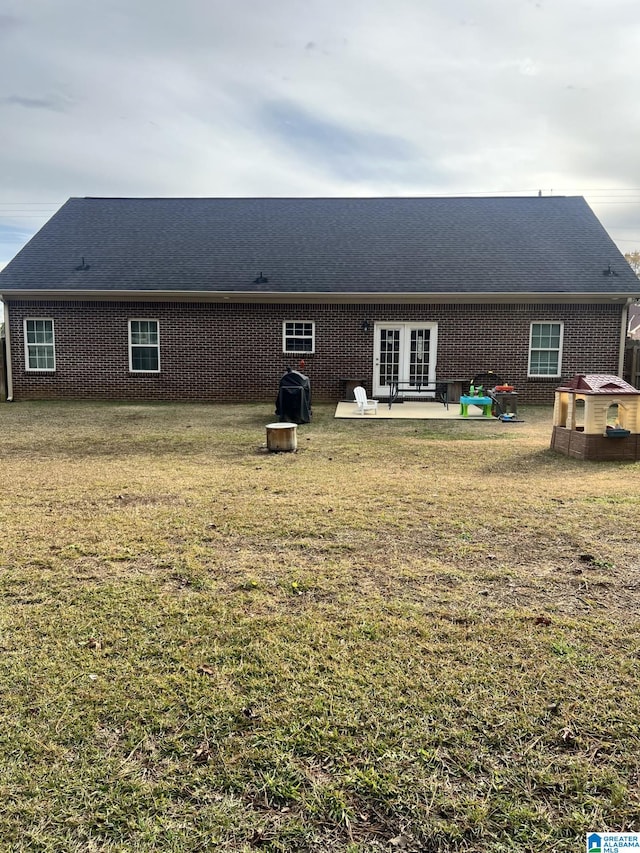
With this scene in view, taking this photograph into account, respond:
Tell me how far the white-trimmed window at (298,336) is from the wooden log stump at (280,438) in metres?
8.15

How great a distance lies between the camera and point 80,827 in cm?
198

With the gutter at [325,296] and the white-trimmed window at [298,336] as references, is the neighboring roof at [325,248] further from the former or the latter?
the white-trimmed window at [298,336]

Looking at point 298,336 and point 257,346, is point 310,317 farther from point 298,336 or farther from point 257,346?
point 257,346

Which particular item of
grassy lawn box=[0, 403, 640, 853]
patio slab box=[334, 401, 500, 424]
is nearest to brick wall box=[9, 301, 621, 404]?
patio slab box=[334, 401, 500, 424]

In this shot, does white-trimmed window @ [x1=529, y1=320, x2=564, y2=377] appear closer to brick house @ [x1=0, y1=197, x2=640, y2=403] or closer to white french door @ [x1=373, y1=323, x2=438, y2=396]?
brick house @ [x1=0, y1=197, x2=640, y2=403]

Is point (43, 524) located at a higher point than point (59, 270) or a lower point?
lower

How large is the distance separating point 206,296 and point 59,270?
4.69 m

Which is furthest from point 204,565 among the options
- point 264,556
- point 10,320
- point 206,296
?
point 10,320

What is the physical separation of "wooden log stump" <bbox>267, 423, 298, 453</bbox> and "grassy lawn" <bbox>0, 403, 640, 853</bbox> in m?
2.51

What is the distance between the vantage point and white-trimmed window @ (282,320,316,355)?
16453 millimetres

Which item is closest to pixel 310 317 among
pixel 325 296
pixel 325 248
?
pixel 325 296

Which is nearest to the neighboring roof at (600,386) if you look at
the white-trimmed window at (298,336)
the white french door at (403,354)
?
the white french door at (403,354)

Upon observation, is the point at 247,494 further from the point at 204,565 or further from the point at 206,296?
the point at 206,296

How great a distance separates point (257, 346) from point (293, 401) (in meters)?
5.09
